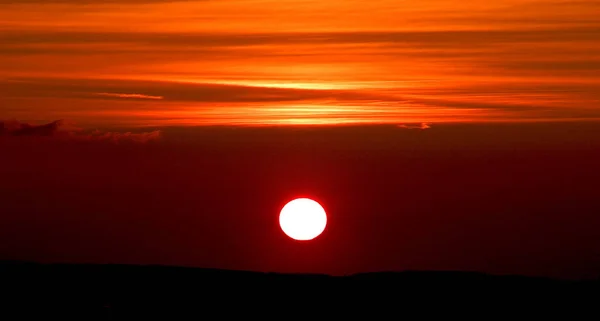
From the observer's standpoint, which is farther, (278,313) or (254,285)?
(254,285)

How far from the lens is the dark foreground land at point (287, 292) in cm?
4981

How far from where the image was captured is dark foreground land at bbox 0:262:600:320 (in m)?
49.8

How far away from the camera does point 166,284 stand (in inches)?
2128

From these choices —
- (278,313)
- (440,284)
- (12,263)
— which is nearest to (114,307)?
(278,313)

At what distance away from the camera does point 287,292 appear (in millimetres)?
52938

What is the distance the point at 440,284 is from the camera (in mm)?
55375

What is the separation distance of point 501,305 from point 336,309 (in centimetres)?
774

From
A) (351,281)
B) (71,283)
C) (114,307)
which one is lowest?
(114,307)

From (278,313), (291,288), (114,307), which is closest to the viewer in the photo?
(114,307)

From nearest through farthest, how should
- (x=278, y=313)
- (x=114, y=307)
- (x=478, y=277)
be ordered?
1. (x=114, y=307)
2. (x=278, y=313)
3. (x=478, y=277)

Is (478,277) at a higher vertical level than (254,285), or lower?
higher

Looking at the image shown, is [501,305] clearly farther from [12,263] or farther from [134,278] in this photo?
[12,263]

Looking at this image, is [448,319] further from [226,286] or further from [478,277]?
[226,286]

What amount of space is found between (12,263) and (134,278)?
20.9 feet
